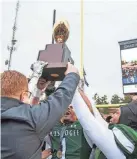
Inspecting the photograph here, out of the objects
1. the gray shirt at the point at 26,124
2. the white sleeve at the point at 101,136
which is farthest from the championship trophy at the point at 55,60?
the gray shirt at the point at 26,124

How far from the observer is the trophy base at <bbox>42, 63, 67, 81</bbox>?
190 cm

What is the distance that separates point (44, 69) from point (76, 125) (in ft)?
5.67

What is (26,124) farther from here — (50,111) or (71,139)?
(71,139)

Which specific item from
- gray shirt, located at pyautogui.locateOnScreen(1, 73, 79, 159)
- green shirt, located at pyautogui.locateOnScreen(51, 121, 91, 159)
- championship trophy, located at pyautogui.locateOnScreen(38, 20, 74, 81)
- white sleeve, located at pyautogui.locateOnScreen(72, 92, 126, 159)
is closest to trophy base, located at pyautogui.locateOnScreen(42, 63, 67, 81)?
championship trophy, located at pyautogui.locateOnScreen(38, 20, 74, 81)

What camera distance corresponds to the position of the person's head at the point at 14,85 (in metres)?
1.58

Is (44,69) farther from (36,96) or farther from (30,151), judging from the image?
(30,151)

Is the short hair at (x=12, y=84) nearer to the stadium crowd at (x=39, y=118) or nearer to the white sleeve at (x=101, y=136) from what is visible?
the stadium crowd at (x=39, y=118)

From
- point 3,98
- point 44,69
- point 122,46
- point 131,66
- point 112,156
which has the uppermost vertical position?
point 122,46

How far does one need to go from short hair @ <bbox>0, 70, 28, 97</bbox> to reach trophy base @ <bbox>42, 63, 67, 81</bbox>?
325 millimetres

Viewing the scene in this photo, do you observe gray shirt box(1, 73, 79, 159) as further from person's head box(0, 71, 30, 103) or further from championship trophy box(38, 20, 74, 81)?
championship trophy box(38, 20, 74, 81)

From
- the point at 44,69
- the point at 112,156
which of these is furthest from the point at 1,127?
the point at 112,156

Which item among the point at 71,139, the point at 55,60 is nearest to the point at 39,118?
the point at 55,60

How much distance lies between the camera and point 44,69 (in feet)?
6.38

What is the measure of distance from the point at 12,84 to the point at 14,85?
0.01 metres
